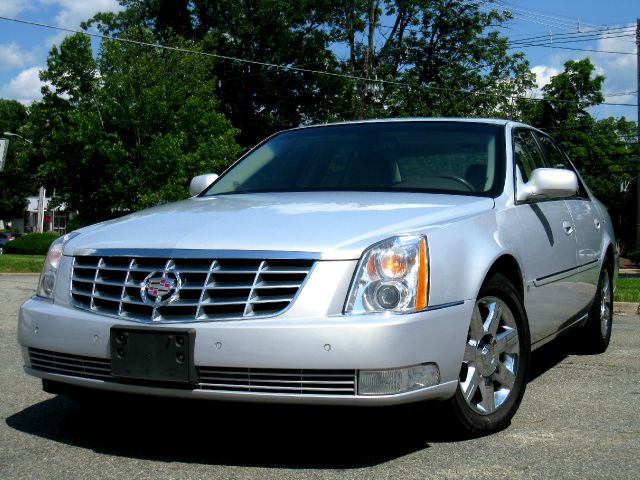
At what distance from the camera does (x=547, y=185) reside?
4.73m

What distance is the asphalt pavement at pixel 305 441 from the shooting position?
3.45 meters

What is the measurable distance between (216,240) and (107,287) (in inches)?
21.3

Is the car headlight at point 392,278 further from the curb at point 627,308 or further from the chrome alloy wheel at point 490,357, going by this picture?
the curb at point 627,308

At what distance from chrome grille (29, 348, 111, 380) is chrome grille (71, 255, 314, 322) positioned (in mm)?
218

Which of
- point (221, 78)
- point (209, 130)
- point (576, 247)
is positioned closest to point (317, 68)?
point (221, 78)

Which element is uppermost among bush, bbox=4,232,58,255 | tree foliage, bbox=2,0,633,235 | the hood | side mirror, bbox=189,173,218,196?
tree foliage, bbox=2,0,633,235

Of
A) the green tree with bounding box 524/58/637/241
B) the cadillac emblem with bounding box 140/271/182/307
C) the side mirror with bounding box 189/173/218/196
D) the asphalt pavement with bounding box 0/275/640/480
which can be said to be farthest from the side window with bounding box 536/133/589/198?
the green tree with bounding box 524/58/637/241

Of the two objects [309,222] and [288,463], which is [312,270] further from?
[288,463]

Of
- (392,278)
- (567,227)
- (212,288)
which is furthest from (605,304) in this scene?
(212,288)

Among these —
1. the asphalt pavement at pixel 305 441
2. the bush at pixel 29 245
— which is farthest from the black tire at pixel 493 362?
the bush at pixel 29 245

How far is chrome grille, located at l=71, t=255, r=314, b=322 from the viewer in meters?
3.41

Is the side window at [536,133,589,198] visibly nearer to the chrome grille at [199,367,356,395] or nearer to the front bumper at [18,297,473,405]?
the front bumper at [18,297,473,405]

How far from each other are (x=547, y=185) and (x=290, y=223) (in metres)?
1.67

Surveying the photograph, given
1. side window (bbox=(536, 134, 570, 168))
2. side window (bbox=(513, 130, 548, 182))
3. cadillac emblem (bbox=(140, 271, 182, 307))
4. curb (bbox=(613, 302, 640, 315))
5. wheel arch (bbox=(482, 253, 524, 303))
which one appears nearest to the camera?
cadillac emblem (bbox=(140, 271, 182, 307))
